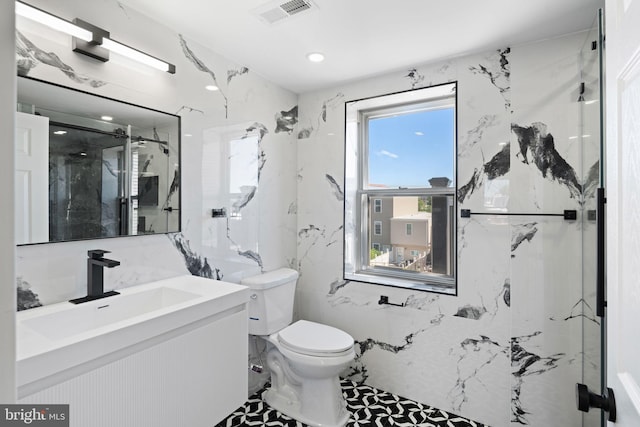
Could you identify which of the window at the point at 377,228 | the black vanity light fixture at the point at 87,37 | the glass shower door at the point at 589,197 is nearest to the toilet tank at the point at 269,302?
the window at the point at 377,228

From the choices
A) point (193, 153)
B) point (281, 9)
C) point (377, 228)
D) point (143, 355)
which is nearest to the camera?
point (143, 355)

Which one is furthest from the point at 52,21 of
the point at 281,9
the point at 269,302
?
the point at 269,302

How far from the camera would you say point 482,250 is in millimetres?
2047

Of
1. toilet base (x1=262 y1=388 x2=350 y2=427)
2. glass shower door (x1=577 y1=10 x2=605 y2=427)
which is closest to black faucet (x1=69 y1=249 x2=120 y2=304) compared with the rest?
toilet base (x1=262 y1=388 x2=350 y2=427)

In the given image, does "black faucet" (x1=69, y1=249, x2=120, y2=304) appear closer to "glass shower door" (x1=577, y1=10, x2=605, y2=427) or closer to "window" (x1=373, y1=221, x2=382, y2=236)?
"window" (x1=373, y1=221, x2=382, y2=236)

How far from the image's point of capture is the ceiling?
1.59 m

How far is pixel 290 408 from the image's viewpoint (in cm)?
212

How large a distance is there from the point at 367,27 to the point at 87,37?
1.30m

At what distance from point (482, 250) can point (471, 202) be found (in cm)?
30

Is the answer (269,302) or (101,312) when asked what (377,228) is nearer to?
(269,302)

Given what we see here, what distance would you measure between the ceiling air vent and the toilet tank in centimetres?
152

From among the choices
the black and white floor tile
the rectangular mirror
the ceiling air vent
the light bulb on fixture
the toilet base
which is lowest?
the black and white floor tile

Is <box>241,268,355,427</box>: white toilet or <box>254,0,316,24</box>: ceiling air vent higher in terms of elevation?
<box>254,0,316,24</box>: ceiling air vent

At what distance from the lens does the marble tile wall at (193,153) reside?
1.36 meters
